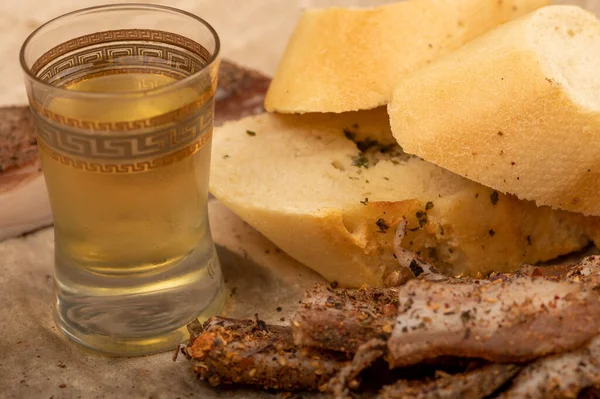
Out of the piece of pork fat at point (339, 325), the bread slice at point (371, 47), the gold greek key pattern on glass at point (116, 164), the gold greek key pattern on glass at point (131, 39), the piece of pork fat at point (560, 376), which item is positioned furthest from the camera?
the bread slice at point (371, 47)

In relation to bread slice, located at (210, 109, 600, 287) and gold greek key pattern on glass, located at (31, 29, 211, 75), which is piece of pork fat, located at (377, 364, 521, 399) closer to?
bread slice, located at (210, 109, 600, 287)

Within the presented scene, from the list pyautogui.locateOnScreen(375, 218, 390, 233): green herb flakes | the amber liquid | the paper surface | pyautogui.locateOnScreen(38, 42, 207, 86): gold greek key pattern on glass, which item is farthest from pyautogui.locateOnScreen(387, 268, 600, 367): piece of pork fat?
pyautogui.locateOnScreen(38, 42, 207, 86): gold greek key pattern on glass

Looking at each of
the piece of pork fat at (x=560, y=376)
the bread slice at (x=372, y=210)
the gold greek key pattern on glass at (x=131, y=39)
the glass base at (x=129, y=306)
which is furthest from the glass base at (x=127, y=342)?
the piece of pork fat at (x=560, y=376)

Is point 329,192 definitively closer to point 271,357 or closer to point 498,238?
point 498,238

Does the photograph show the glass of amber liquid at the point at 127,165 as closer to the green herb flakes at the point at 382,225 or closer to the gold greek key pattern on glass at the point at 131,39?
the gold greek key pattern on glass at the point at 131,39

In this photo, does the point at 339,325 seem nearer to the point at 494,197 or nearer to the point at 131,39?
the point at 494,197

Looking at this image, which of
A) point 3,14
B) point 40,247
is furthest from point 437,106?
point 3,14
